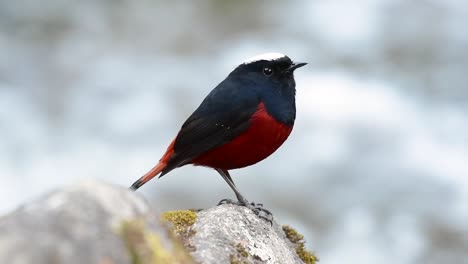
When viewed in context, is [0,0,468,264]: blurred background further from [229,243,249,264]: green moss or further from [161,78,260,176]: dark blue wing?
[229,243,249,264]: green moss

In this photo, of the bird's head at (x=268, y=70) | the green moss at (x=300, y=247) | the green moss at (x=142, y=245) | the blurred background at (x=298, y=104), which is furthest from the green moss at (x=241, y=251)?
the blurred background at (x=298, y=104)

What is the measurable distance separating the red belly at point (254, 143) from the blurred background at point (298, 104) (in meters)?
6.02

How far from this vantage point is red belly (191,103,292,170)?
4.57 meters

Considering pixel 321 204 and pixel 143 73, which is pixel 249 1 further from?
pixel 321 204

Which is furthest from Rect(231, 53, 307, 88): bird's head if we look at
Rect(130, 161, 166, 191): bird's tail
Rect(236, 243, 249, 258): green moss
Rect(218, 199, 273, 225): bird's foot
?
Rect(236, 243, 249, 258): green moss

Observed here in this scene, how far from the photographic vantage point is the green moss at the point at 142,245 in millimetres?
2314

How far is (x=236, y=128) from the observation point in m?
4.60

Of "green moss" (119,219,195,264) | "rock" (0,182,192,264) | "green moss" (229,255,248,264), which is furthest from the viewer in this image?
"green moss" (229,255,248,264)

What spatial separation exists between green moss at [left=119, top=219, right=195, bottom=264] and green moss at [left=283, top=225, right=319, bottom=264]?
193 centimetres

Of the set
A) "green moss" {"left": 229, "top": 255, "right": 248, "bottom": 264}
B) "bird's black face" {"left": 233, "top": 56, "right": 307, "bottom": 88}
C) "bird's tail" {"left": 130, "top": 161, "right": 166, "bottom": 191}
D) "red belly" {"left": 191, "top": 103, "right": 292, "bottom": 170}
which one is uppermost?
"bird's black face" {"left": 233, "top": 56, "right": 307, "bottom": 88}

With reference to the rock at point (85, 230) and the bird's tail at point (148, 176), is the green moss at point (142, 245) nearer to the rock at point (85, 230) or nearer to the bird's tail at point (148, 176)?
the rock at point (85, 230)

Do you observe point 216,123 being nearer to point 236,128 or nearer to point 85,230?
point 236,128

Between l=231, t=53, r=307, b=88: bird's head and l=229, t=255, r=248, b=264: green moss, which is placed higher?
l=231, t=53, r=307, b=88: bird's head

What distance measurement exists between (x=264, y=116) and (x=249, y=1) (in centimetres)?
1152
